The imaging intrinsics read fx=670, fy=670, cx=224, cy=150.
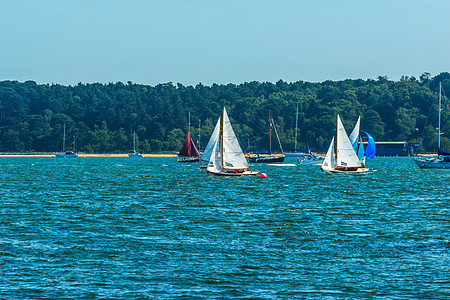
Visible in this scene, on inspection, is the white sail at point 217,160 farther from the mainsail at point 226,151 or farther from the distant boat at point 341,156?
the distant boat at point 341,156

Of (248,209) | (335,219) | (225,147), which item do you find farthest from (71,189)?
(335,219)

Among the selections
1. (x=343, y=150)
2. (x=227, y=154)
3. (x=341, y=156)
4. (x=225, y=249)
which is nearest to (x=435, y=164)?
(x=341, y=156)

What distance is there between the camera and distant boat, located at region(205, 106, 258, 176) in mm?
92125

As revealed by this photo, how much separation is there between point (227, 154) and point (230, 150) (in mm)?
697

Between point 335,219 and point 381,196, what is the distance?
23.9 m

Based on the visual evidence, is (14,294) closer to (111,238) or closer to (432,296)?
(111,238)

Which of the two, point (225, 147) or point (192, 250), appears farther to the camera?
point (225, 147)

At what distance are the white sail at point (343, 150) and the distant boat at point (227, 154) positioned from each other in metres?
16.1

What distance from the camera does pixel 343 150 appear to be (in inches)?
4055

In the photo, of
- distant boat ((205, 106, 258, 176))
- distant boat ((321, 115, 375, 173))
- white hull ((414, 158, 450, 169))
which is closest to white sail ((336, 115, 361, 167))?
distant boat ((321, 115, 375, 173))

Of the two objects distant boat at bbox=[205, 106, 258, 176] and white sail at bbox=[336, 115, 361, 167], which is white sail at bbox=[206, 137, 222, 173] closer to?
distant boat at bbox=[205, 106, 258, 176]

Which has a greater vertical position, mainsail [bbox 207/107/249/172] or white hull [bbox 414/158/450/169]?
mainsail [bbox 207/107/249/172]

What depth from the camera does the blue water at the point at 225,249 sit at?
88.9 feet

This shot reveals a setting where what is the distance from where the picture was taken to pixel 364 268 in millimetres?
30453
